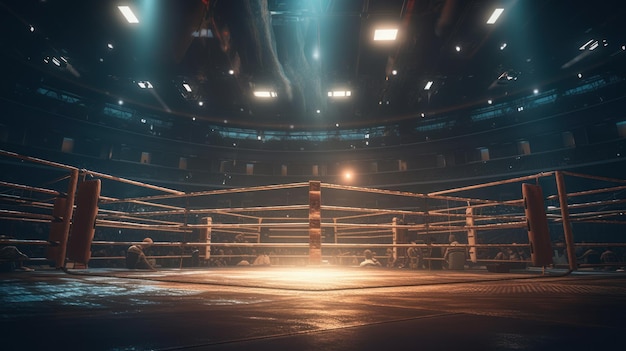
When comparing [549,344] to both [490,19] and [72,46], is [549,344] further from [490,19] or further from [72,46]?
[72,46]

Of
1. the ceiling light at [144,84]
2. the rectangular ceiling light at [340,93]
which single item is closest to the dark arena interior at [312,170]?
the rectangular ceiling light at [340,93]

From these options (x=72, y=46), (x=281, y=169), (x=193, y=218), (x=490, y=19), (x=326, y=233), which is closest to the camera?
(x=490, y=19)

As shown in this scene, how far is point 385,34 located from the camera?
11.1 m

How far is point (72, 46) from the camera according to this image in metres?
12.7

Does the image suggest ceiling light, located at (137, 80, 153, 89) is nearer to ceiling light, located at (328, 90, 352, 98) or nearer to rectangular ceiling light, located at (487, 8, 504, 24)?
ceiling light, located at (328, 90, 352, 98)

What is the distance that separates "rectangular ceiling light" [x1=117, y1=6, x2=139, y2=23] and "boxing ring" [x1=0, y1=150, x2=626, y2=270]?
6.17 metres

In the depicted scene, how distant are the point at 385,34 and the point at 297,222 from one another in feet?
31.6

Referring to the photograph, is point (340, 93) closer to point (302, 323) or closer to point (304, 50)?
point (304, 50)

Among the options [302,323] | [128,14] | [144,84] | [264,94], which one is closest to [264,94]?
[264,94]

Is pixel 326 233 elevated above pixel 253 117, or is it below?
below

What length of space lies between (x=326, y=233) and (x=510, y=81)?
42.7 ft

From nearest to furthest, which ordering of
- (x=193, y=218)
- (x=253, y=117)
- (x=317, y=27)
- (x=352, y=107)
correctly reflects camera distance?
(x=317, y=27), (x=193, y=218), (x=352, y=107), (x=253, y=117)

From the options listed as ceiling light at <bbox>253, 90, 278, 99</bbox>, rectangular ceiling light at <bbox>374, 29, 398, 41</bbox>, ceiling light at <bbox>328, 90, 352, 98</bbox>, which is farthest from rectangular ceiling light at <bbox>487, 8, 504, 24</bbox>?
ceiling light at <bbox>253, 90, 278, 99</bbox>

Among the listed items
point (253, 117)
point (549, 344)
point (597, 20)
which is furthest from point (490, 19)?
point (253, 117)
